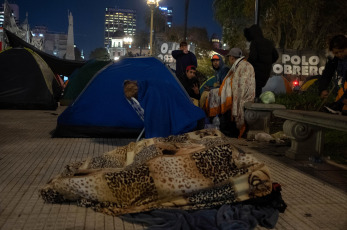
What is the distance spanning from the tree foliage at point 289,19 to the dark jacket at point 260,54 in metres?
13.6

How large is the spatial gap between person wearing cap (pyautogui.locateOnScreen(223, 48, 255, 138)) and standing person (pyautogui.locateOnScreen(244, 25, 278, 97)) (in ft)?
1.56

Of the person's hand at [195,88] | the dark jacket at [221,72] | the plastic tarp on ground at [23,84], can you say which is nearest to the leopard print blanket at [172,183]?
the person's hand at [195,88]

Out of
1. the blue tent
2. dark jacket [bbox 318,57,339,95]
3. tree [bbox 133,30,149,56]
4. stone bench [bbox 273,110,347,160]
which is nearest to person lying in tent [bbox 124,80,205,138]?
the blue tent

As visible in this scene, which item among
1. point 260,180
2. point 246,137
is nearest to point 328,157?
point 246,137

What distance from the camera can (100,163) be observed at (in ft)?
13.3

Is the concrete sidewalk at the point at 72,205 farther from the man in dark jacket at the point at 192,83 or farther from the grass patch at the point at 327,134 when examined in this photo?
the man in dark jacket at the point at 192,83

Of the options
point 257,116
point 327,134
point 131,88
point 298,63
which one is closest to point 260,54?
point 257,116

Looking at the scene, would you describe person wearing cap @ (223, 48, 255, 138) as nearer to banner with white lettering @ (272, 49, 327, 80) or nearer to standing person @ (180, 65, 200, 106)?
standing person @ (180, 65, 200, 106)

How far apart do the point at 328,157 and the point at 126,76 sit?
3.91m

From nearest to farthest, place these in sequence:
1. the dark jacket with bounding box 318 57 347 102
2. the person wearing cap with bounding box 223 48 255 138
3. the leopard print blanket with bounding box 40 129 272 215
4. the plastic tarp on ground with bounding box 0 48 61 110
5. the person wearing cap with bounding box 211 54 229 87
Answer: the leopard print blanket with bounding box 40 129 272 215, the dark jacket with bounding box 318 57 347 102, the person wearing cap with bounding box 223 48 255 138, the person wearing cap with bounding box 211 54 229 87, the plastic tarp on ground with bounding box 0 48 61 110

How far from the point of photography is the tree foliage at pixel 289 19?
21062 millimetres

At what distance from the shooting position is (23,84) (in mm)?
12797

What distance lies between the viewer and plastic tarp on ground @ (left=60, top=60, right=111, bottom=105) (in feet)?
47.8

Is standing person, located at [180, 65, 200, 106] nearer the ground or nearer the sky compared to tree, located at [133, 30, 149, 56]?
nearer the ground
